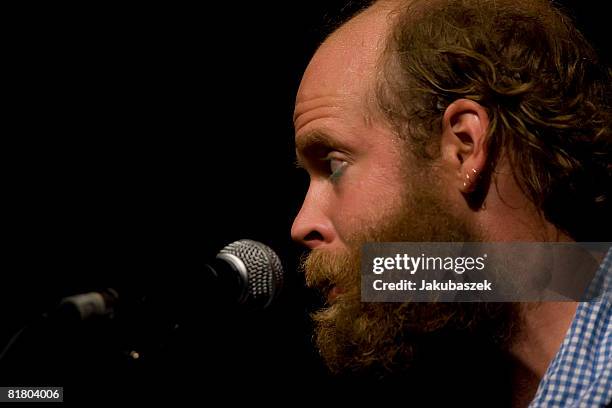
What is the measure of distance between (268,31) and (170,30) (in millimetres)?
344

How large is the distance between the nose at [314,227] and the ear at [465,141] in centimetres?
30

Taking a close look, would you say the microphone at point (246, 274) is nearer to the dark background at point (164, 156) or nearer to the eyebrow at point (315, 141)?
the eyebrow at point (315, 141)

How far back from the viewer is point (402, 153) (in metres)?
1.30

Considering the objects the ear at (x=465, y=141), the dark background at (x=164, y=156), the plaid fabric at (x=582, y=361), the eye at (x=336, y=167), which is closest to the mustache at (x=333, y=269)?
the eye at (x=336, y=167)

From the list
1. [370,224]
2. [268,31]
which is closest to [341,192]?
[370,224]

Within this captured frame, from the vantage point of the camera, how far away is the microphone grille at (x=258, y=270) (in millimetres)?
1210

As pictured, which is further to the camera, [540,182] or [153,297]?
[540,182]

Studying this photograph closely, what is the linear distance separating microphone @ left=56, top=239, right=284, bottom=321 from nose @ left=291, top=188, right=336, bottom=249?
3.9 inches

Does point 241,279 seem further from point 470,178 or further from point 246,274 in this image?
point 470,178

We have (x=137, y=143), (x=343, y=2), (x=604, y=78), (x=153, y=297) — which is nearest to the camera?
(x=153, y=297)

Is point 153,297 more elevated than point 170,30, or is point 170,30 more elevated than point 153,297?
point 170,30

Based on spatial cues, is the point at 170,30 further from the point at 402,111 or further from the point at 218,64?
the point at 402,111

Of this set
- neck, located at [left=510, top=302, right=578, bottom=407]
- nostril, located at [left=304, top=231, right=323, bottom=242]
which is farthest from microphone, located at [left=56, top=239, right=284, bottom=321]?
neck, located at [left=510, top=302, right=578, bottom=407]

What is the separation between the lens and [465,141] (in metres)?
1.25
